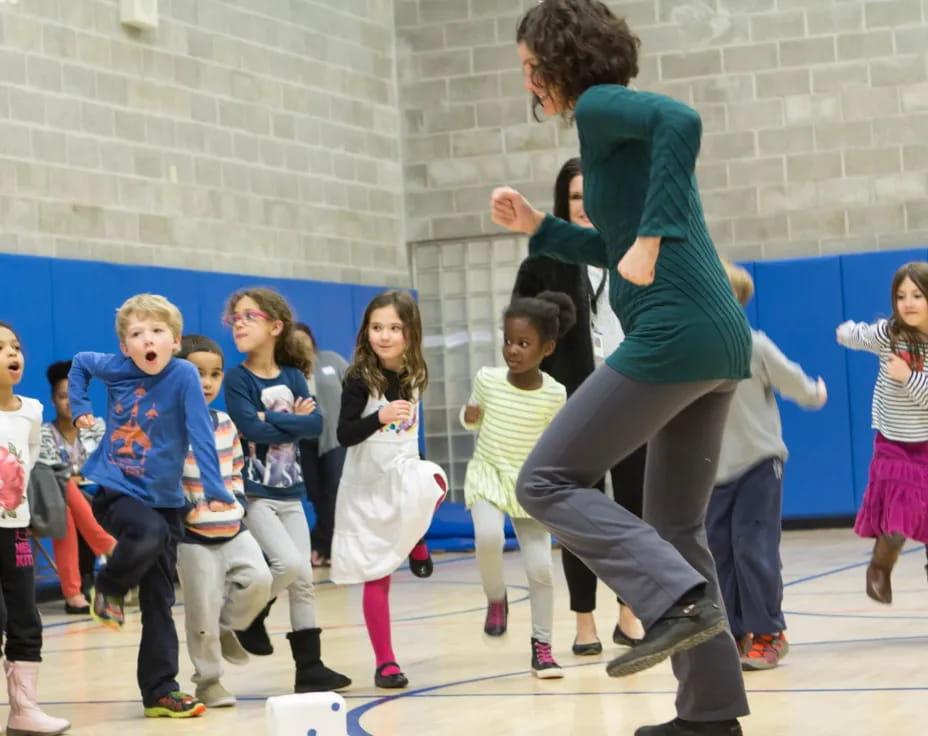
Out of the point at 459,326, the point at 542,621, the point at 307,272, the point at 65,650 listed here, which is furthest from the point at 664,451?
the point at 459,326

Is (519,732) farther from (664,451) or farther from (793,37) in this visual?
(793,37)

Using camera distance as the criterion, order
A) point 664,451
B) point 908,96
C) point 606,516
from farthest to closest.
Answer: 1. point 908,96
2. point 664,451
3. point 606,516

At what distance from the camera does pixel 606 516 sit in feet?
9.72

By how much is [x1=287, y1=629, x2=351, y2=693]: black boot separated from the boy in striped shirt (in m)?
0.18

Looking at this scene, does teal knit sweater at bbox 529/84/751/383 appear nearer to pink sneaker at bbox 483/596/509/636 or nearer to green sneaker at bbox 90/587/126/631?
green sneaker at bbox 90/587/126/631

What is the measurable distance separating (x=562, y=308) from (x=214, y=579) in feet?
4.83

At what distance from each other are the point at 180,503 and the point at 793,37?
7.81 meters

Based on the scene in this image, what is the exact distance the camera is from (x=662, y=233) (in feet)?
9.36

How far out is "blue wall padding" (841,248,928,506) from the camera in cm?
1034

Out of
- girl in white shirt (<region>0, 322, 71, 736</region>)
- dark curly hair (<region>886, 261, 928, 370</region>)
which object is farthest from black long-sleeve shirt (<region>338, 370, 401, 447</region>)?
dark curly hair (<region>886, 261, 928, 370</region>)

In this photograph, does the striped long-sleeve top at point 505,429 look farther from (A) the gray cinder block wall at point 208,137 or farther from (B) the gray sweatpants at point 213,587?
(A) the gray cinder block wall at point 208,137

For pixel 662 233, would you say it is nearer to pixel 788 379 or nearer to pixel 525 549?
pixel 788 379

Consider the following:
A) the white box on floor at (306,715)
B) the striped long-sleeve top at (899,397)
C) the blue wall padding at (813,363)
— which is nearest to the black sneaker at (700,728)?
the white box on floor at (306,715)

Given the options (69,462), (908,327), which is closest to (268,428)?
(908,327)
